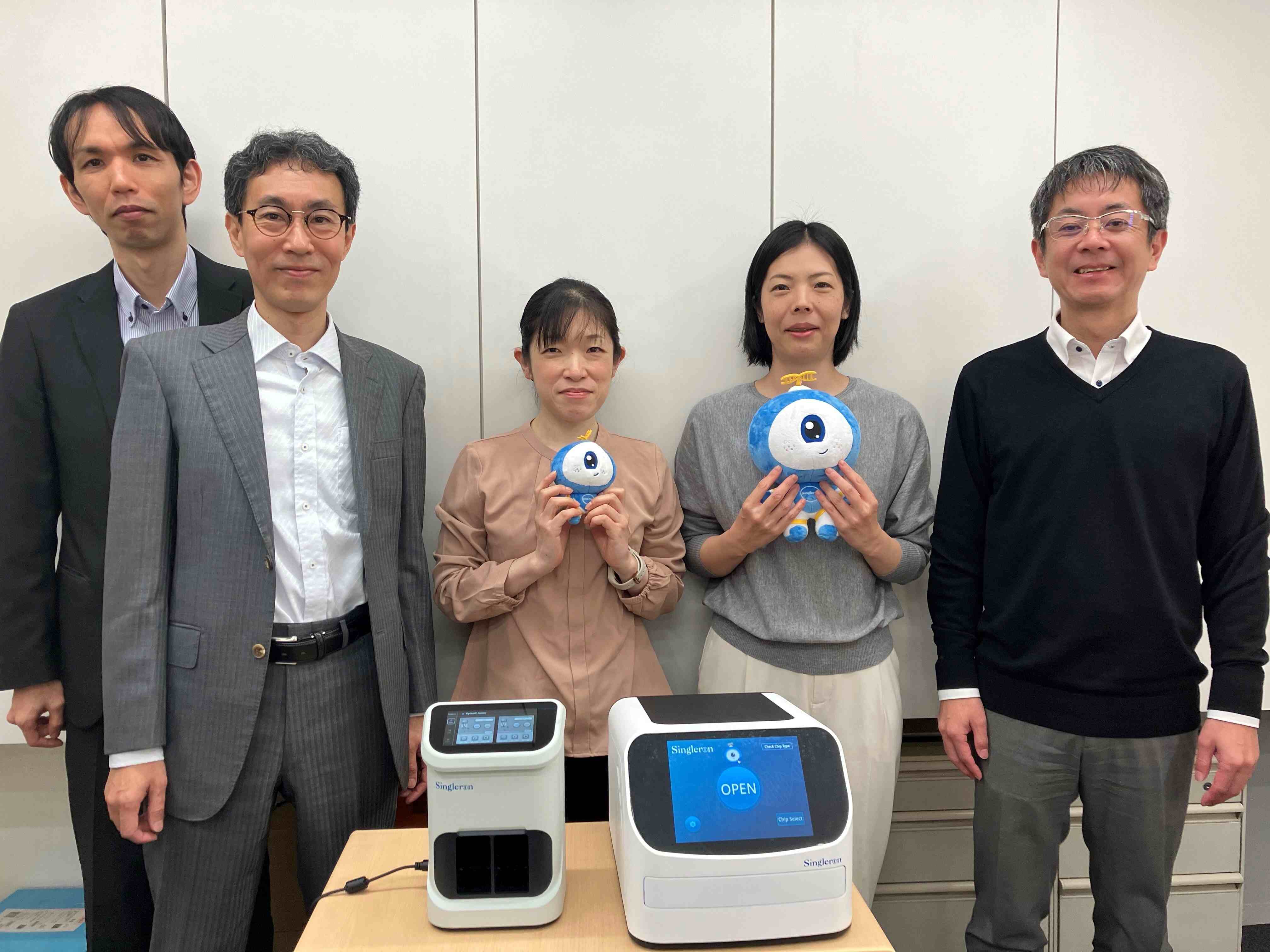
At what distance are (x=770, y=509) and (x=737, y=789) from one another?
767 millimetres

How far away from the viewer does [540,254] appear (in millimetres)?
2086

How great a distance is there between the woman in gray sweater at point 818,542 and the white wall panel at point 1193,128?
0.89m

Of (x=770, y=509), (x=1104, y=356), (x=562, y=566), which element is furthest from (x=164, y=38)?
(x=1104, y=356)

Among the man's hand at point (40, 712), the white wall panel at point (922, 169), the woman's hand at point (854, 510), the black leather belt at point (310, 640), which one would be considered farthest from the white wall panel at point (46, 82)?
the woman's hand at point (854, 510)

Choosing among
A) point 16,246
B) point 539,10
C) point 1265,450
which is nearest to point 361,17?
point 539,10

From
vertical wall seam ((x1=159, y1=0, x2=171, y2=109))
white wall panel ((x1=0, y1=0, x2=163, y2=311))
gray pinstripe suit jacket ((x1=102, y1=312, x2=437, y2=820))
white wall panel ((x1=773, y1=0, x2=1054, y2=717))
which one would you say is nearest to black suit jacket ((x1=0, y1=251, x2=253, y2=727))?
gray pinstripe suit jacket ((x1=102, y1=312, x2=437, y2=820))

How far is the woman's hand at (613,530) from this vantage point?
5.60ft

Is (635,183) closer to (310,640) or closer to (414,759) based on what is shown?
(310,640)

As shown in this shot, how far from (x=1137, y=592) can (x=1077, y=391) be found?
436 mm

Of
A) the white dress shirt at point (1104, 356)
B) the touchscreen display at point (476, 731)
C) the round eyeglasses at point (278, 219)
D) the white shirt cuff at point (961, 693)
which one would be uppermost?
the round eyeglasses at point (278, 219)

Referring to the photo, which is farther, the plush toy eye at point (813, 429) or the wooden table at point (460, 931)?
the plush toy eye at point (813, 429)

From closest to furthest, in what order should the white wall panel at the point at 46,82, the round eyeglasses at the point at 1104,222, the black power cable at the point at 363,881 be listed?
the black power cable at the point at 363,881
the round eyeglasses at the point at 1104,222
the white wall panel at the point at 46,82

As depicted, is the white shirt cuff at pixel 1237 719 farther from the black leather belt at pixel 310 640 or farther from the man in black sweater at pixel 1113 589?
the black leather belt at pixel 310 640

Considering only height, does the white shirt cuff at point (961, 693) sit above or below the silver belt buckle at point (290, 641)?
below
